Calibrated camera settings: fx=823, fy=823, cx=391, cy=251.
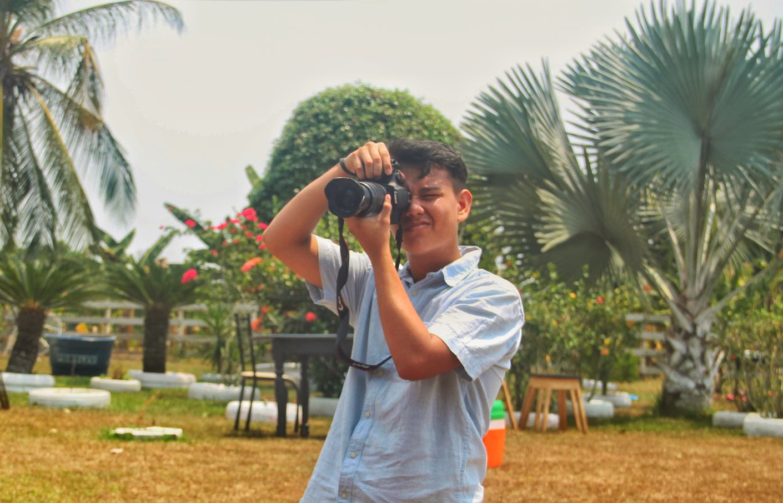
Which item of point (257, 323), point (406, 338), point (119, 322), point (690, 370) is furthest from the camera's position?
point (119, 322)

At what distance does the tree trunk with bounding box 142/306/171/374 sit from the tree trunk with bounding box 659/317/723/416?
20.7 feet

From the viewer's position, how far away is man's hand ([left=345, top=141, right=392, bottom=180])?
4.80 ft

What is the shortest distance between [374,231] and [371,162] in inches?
5.6

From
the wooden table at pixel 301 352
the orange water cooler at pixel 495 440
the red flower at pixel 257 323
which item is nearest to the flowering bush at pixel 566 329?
the wooden table at pixel 301 352

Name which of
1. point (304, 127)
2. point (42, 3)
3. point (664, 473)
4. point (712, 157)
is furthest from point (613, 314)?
point (42, 3)

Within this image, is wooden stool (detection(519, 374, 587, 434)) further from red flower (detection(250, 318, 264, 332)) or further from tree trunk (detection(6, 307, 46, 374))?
tree trunk (detection(6, 307, 46, 374))

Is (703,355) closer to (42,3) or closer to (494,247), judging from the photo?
(494,247)

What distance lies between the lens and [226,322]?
30.1 ft

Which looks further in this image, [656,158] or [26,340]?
[26,340]

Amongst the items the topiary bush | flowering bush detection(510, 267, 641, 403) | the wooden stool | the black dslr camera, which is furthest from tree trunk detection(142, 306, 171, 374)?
the black dslr camera

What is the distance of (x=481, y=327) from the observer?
1.45m

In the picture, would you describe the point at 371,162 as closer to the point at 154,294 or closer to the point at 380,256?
the point at 380,256

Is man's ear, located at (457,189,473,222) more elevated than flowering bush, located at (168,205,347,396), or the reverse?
flowering bush, located at (168,205,347,396)

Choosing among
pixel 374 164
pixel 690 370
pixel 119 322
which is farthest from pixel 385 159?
pixel 119 322
